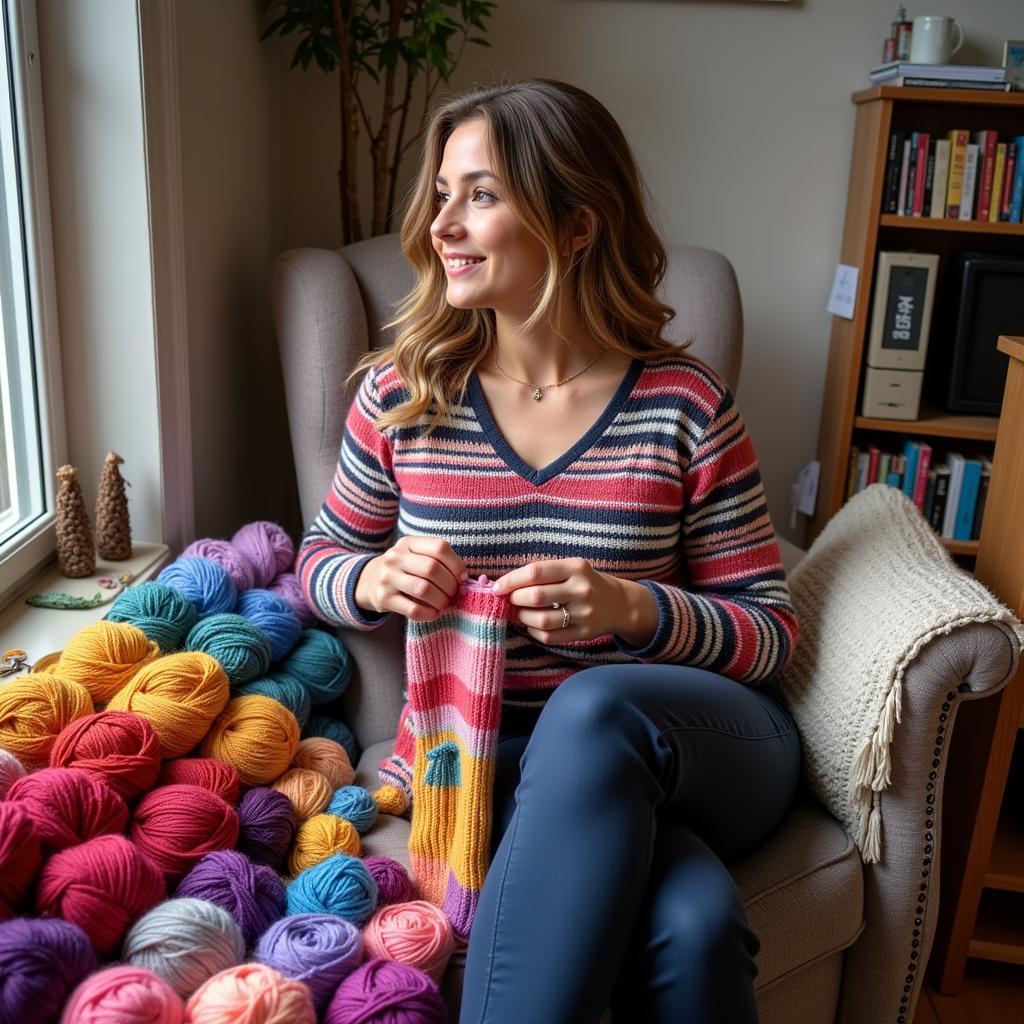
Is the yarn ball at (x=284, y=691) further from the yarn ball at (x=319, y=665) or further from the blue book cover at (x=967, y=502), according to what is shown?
the blue book cover at (x=967, y=502)

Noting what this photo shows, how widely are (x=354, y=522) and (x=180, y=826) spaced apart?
18.8 inches

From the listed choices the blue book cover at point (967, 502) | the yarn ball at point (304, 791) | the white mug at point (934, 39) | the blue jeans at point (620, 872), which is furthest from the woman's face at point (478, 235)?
the blue book cover at point (967, 502)

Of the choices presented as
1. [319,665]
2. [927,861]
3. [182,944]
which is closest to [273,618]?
[319,665]

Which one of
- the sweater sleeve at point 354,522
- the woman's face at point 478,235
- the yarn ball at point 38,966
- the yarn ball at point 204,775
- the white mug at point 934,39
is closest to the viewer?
the yarn ball at point 38,966

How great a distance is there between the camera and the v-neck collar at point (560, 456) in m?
1.29

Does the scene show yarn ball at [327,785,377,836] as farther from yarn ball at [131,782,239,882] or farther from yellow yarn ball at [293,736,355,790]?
yarn ball at [131,782,239,882]

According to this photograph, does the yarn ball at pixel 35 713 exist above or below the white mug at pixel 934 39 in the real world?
below

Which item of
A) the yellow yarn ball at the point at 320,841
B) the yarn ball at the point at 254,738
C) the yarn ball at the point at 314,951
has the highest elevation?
the yarn ball at the point at 254,738

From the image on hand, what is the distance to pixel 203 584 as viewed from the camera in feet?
4.49

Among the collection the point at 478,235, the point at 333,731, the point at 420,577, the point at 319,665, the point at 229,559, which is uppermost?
the point at 478,235

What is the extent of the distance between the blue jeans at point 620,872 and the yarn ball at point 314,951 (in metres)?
0.11

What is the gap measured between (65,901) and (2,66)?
1.01 meters

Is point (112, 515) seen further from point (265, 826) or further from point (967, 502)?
point (967, 502)

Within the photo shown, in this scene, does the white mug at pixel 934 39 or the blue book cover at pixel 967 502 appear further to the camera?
the blue book cover at pixel 967 502
